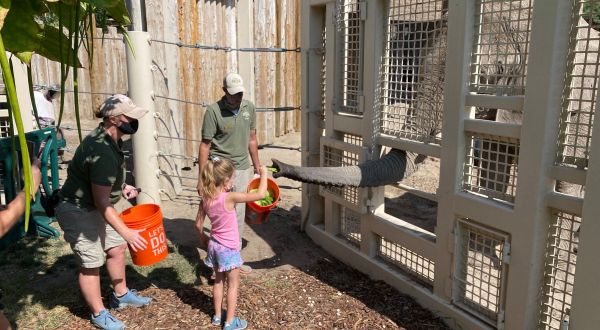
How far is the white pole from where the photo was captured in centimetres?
596

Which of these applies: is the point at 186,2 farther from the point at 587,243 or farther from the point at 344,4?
the point at 587,243

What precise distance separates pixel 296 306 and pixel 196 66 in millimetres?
4515

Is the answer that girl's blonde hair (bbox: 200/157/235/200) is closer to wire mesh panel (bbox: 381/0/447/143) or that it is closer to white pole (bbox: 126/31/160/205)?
wire mesh panel (bbox: 381/0/447/143)

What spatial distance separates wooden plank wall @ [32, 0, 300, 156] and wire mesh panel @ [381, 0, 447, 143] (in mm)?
3295

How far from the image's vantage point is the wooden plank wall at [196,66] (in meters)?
6.75

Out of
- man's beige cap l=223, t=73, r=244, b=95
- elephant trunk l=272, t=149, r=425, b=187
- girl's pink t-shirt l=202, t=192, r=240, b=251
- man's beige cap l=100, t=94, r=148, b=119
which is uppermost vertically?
man's beige cap l=223, t=73, r=244, b=95

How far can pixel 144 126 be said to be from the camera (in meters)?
6.07

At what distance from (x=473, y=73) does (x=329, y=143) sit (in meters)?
1.87

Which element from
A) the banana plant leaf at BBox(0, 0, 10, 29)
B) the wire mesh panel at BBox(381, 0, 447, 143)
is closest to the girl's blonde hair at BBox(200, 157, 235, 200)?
the wire mesh panel at BBox(381, 0, 447, 143)

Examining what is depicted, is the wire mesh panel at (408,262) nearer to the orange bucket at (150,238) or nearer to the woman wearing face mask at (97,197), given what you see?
the orange bucket at (150,238)

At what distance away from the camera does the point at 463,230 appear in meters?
3.67

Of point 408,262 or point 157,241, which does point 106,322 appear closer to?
point 157,241

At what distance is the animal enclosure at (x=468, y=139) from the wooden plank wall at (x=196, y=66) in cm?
215

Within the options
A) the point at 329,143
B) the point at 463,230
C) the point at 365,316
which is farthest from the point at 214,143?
the point at 463,230
